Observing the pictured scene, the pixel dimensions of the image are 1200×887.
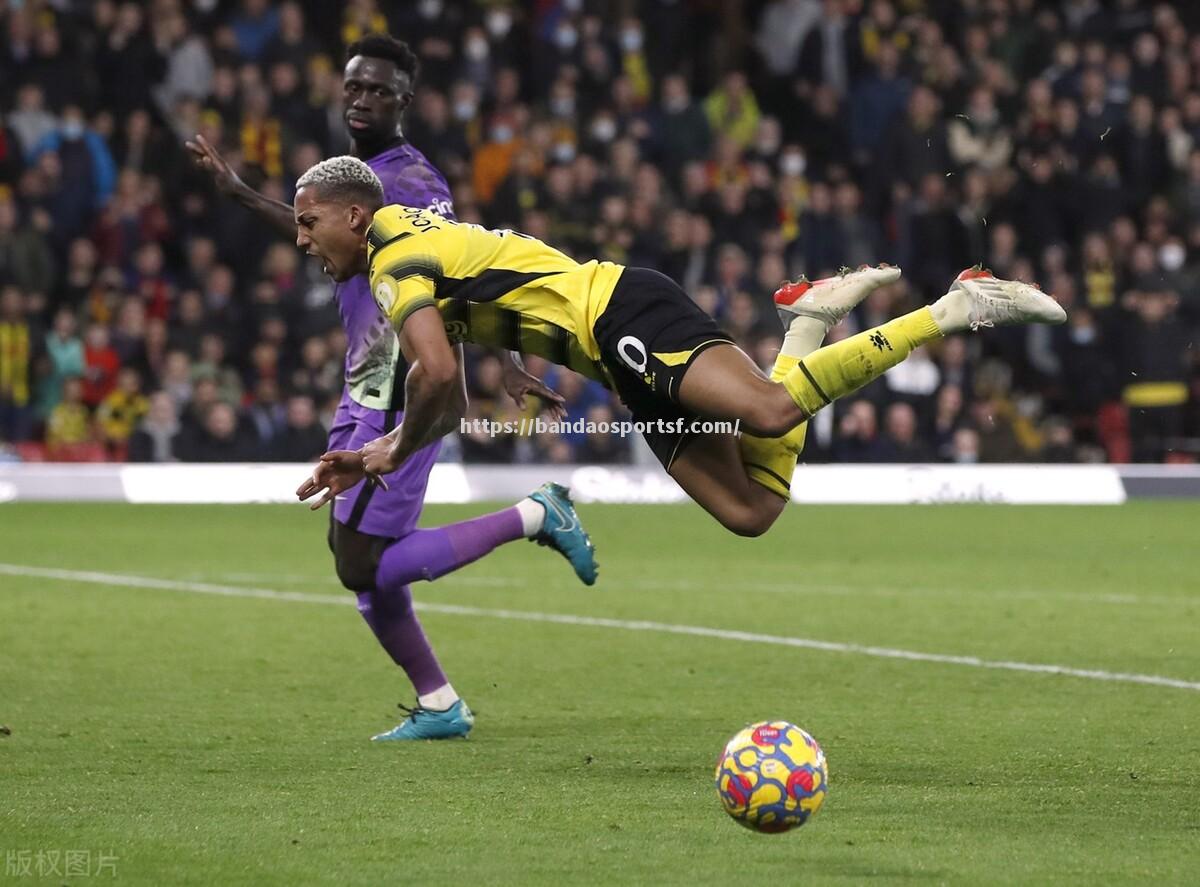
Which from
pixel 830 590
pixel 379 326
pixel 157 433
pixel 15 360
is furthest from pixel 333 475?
pixel 15 360

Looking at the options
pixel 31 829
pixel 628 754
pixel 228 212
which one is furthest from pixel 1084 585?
pixel 228 212

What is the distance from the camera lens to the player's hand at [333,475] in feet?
21.8

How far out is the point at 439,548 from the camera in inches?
305

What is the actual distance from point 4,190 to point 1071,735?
14.4m

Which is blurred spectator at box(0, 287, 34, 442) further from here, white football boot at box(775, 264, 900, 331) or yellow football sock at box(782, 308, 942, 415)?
yellow football sock at box(782, 308, 942, 415)

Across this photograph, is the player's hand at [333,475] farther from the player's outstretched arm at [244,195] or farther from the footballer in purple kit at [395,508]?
the player's outstretched arm at [244,195]

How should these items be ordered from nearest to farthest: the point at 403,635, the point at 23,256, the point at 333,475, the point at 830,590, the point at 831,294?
the point at 333,475, the point at 831,294, the point at 403,635, the point at 830,590, the point at 23,256

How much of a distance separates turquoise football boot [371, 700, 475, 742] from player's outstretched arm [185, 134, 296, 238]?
71.1 inches

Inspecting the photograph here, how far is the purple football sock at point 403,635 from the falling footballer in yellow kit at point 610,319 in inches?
44.0

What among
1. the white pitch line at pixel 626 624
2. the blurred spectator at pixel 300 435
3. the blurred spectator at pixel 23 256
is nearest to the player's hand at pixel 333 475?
the white pitch line at pixel 626 624

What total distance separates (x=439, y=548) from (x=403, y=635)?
0.38m

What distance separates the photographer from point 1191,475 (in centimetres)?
1961

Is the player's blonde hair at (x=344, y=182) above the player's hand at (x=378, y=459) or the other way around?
above

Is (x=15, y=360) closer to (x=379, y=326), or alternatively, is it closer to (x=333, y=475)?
(x=379, y=326)
